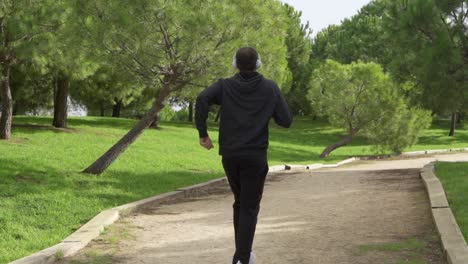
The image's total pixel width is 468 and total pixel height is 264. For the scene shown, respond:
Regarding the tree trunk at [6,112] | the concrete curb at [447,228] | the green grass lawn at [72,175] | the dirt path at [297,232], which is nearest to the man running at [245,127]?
the dirt path at [297,232]

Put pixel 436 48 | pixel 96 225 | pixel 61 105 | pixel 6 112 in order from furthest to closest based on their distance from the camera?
1. pixel 61 105
2. pixel 6 112
3. pixel 436 48
4. pixel 96 225

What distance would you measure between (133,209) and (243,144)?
4.80 meters

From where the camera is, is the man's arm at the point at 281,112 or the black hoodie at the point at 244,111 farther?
the man's arm at the point at 281,112

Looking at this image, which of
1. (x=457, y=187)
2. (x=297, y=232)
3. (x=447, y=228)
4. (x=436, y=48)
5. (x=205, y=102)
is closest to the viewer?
(x=205, y=102)

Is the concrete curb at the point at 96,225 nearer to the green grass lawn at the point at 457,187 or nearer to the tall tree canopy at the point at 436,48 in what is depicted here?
the green grass lawn at the point at 457,187

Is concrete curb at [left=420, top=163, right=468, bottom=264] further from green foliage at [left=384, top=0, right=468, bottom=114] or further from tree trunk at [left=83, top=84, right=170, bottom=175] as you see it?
tree trunk at [left=83, top=84, right=170, bottom=175]

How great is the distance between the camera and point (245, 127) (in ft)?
15.0

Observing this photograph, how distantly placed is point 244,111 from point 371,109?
22.0m

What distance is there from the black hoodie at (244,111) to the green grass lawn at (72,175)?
2.55 metres

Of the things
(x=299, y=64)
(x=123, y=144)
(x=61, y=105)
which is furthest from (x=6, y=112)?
(x=299, y=64)

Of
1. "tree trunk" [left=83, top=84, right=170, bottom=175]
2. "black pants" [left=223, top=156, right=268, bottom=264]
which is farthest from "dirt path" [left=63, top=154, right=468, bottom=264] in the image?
"tree trunk" [left=83, top=84, right=170, bottom=175]

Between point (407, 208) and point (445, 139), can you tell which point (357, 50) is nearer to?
point (445, 139)

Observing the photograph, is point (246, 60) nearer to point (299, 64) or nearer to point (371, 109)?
point (371, 109)

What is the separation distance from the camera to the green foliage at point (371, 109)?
84.5 feet
